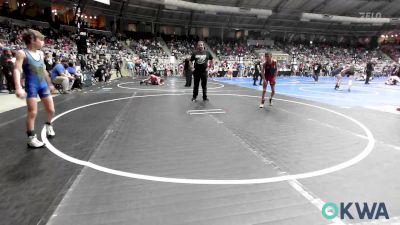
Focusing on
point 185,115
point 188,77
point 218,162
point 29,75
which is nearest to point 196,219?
point 218,162

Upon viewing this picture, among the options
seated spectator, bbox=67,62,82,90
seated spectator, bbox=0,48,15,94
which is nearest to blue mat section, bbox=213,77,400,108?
seated spectator, bbox=67,62,82,90

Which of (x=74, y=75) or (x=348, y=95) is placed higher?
(x=74, y=75)

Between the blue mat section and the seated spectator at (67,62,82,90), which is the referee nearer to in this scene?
the blue mat section

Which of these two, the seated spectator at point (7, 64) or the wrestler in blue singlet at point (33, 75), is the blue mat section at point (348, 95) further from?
the seated spectator at point (7, 64)

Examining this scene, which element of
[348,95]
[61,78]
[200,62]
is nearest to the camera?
[200,62]

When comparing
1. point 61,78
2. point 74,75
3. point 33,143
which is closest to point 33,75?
point 33,143

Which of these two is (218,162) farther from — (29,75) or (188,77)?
(188,77)

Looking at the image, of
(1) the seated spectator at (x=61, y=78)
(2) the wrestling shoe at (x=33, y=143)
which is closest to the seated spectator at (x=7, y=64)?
(1) the seated spectator at (x=61, y=78)

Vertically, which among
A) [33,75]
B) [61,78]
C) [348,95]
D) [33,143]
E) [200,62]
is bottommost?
[33,143]

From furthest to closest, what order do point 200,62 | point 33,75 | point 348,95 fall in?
point 348,95 < point 200,62 < point 33,75

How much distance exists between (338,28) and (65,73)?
155 ft

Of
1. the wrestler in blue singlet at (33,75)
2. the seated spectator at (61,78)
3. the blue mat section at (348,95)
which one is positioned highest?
the wrestler in blue singlet at (33,75)

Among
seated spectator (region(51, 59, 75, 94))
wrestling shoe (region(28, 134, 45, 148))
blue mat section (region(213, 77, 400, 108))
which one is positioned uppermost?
seated spectator (region(51, 59, 75, 94))

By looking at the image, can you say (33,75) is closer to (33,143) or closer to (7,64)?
(33,143)
